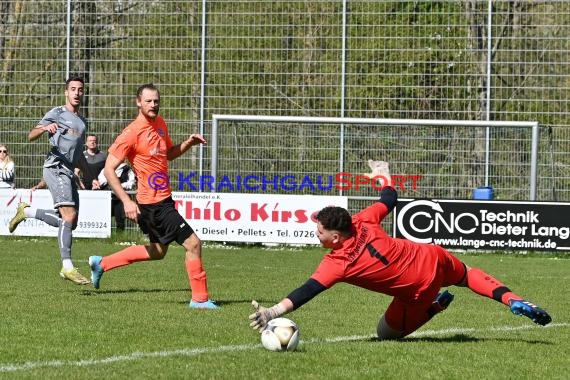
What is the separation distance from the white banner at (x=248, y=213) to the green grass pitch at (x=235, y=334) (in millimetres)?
5863

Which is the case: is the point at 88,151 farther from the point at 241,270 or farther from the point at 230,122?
the point at 241,270

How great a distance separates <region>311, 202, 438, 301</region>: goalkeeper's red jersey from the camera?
835 centimetres

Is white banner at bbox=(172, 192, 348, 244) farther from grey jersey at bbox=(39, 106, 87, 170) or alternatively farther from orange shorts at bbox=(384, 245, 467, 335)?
orange shorts at bbox=(384, 245, 467, 335)

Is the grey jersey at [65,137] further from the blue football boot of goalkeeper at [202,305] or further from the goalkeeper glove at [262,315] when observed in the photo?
the goalkeeper glove at [262,315]

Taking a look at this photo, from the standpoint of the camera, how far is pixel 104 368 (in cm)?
743

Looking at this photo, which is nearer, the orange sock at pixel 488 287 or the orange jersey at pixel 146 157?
the orange sock at pixel 488 287

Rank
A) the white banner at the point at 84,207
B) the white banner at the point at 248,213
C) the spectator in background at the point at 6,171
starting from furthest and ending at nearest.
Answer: the spectator in background at the point at 6,171 → the white banner at the point at 84,207 → the white banner at the point at 248,213

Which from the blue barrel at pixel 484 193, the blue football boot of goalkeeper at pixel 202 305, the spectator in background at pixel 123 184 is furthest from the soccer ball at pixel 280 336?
the spectator in background at pixel 123 184

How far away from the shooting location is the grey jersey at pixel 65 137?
42.6ft

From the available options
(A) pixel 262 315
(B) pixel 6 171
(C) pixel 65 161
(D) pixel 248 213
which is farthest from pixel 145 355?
(B) pixel 6 171

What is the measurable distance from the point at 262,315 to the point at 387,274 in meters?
1.03

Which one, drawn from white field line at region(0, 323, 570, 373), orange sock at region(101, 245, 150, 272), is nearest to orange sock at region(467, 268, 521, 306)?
white field line at region(0, 323, 570, 373)

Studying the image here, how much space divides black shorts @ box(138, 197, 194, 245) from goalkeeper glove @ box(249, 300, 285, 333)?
334 cm

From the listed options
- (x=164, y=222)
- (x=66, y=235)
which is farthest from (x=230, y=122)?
(x=164, y=222)
